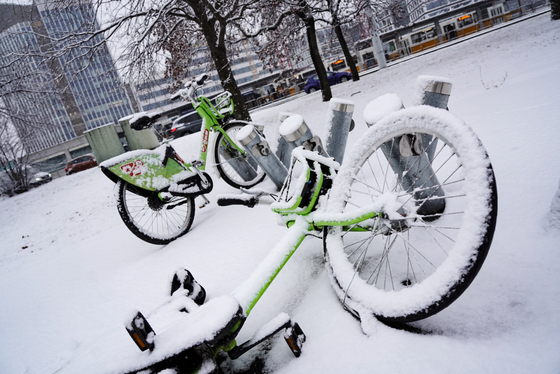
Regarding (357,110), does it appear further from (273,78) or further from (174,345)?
(273,78)

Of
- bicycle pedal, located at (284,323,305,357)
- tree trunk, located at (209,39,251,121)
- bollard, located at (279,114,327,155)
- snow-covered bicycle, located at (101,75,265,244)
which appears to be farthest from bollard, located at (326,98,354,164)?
tree trunk, located at (209,39,251,121)

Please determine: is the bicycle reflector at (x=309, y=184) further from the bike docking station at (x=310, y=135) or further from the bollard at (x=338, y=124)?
the bollard at (x=338, y=124)

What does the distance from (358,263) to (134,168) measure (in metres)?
2.37

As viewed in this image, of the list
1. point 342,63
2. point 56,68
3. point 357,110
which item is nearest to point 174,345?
point 357,110

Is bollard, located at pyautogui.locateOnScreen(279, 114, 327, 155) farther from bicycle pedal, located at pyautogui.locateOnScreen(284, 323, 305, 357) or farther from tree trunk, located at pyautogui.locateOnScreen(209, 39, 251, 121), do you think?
tree trunk, located at pyautogui.locateOnScreen(209, 39, 251, 121)

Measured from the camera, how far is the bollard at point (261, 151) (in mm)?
2945

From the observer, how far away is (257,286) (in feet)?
4.31

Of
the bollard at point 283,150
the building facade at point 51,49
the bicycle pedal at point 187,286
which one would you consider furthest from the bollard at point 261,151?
the building facade at point 51,49

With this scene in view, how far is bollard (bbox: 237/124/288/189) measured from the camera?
2945 millimetres

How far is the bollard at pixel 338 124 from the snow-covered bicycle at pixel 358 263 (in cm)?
84

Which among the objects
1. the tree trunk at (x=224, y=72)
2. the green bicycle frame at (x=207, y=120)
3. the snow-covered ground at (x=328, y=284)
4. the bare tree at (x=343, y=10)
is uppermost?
the bare tree at (x=343, y=10)

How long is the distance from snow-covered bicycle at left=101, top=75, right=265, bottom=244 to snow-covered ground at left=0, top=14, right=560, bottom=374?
345 mm

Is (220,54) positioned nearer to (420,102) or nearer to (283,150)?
(283,150)

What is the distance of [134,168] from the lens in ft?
9.25
